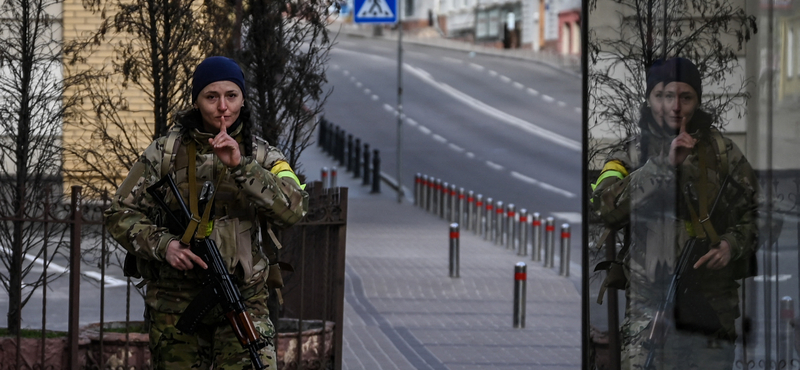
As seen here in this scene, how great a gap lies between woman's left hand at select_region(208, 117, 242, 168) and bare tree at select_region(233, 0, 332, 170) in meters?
3.21

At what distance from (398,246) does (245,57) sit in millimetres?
9388

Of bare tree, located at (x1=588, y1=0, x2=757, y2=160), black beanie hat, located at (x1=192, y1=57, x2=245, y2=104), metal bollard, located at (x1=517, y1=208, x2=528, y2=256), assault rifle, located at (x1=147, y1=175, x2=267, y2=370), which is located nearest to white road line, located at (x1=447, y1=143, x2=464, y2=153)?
metal bollard, located at (x1=517, y1=208, x2=528, y2=256)

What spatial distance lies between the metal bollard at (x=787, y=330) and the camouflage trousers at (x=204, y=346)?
1732mm

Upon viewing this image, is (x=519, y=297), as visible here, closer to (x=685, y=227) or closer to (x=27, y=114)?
(x=27, y=114)

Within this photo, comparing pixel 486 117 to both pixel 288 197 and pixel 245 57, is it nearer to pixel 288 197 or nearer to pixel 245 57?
pixel 245 57

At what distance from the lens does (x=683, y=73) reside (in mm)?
3521

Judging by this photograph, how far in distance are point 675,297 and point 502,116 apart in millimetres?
37606

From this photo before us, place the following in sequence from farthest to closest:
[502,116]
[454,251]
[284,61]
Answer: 1. [502,116]
2. [454,251]
3. [284,61]

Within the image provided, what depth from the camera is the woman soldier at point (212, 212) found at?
4.10 metres

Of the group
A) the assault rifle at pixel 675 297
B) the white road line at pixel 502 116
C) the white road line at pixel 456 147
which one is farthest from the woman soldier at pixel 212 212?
the white road line at pixel 502 116

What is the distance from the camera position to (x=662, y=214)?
360cm

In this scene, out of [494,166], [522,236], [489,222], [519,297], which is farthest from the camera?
[494,166]

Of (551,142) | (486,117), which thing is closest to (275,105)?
(551,142)

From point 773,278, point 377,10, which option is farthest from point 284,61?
point 377,10
